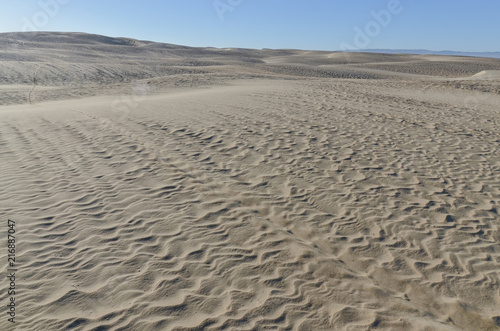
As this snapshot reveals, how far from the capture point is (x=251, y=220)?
5910 mm

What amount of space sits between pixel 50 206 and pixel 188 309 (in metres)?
3.71

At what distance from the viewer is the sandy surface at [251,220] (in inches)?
160

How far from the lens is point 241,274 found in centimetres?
462

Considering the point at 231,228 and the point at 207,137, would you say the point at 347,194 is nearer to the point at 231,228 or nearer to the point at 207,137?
the point at 231,228

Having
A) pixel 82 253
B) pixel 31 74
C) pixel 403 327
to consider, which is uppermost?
pixel 31 74

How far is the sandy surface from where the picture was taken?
4.07 meters

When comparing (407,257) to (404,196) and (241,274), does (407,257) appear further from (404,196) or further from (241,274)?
(241,274)

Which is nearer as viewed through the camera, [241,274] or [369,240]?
[241,274]

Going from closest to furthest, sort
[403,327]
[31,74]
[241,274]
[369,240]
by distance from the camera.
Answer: [403,327] < [241,274] < [369,240] < [31,74]

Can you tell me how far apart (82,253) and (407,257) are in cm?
468

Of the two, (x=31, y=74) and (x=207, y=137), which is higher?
(x=31, y=74)

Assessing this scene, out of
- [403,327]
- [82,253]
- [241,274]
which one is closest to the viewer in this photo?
[403,327]

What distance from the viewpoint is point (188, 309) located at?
4012mm

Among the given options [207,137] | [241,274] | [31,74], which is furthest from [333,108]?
[31,74]
